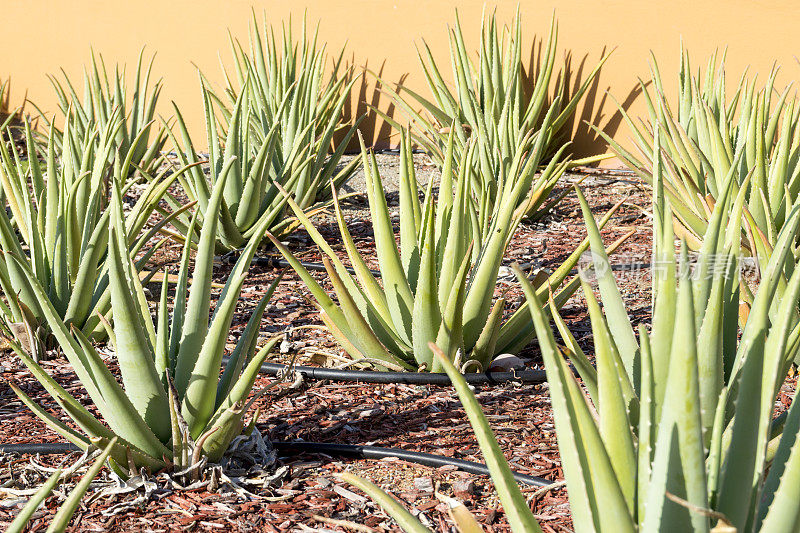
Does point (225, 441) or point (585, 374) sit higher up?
point (585, 374)

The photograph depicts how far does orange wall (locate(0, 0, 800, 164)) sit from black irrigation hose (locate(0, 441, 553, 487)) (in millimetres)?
3334

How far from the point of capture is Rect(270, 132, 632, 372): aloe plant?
6.74 ft

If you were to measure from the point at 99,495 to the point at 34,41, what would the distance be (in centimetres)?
589

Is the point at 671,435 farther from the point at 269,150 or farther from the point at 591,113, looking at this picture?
the point at 591,113

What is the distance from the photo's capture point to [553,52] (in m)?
4.63

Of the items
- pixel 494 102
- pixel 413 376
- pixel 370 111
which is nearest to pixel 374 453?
pixel 413 376

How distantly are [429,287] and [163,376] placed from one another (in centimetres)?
72

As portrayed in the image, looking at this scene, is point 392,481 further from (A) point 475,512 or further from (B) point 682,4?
(B) point 682,4

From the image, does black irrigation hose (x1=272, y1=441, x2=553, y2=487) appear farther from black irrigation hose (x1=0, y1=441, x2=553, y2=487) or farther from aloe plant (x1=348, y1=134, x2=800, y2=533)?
aloe plant (x1=348, y1=134, x2=800, y2=533)

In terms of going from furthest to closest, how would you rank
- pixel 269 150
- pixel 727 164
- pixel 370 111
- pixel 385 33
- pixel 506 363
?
pixel 370 111
pixel 385 33
pixel 269 150
pixel 727 164
pixel 506 363

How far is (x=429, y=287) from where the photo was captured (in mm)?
2033

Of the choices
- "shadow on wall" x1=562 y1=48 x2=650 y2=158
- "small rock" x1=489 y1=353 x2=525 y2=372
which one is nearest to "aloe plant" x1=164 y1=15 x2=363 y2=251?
"small rock" x1=489 y1=353 x2=525 y2=372

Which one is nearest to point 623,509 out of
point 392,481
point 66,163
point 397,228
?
point 392,481

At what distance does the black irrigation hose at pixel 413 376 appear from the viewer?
2104 millimetres
